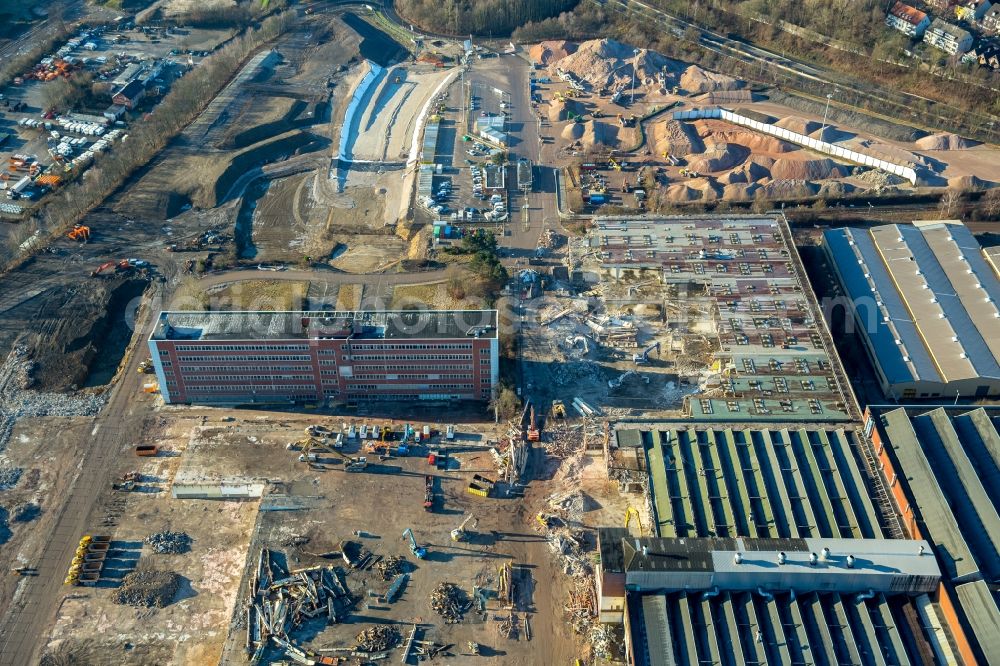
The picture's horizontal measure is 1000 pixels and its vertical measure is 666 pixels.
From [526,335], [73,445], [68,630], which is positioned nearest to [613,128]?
[526,335]

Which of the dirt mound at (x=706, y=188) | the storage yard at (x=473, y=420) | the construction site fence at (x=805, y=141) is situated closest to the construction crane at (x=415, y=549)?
the storage yard at (x=473, y=420)

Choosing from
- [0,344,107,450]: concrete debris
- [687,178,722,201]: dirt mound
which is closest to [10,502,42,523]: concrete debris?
[0,344,107,450]: concrete debris

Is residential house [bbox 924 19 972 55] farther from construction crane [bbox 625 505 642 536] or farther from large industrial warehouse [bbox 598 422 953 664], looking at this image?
construction crane [bbox 625 505 642 536]

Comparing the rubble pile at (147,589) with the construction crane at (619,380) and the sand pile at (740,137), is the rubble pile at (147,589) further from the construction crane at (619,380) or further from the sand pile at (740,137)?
the sand pile at (740,137)

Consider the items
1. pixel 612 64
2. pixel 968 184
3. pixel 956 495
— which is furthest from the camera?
pixel 612 64

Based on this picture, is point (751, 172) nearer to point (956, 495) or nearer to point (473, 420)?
point (473, 420)

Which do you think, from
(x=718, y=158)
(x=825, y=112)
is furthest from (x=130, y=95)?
(x=825, y=112)
